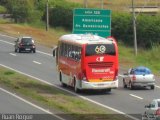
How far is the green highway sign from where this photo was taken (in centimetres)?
4484

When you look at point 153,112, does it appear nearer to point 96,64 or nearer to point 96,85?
point 96,85

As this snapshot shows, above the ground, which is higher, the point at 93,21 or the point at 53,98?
the point at 93,21

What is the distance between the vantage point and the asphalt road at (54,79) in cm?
3281

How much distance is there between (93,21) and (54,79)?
465cm

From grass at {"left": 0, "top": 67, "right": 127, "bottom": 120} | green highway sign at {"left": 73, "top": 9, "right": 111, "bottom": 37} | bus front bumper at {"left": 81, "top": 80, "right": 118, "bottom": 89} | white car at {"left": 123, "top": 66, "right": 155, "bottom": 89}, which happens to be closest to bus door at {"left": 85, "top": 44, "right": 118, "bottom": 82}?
bus front bumper at {"left": 81, "top": 80, "right": 118, "bottom": 89}

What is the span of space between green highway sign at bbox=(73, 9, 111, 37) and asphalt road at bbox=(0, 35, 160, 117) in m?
3.60

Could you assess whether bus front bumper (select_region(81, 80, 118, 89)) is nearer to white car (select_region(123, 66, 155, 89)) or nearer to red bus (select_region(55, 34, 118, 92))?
red bus (select_region(55, 34, 118, 92))

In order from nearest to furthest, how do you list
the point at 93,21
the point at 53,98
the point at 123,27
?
the point at 53,98, the point at 93,21, the point at 123,27

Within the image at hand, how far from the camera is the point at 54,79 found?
4594 cm

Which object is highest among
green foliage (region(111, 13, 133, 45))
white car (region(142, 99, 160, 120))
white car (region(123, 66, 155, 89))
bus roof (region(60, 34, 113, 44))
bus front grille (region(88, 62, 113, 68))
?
bus roof (region(60, 34, 113, 44))

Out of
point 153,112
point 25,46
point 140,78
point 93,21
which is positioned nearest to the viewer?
point 153,112

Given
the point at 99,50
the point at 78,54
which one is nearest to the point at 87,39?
the point at 78,54

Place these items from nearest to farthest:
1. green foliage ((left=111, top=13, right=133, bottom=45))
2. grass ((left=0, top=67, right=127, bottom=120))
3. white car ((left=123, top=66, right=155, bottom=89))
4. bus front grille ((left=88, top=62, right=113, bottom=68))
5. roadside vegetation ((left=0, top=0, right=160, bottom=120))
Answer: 1. grass ((left=0, top=67, right=127, bottom=120))
2. roadside vegetation ((left=0, top=0, right=160, bottom=120))
3. bus front grille ((left=88, top=62, right=113, bottom=68))
4. white car ((left=123, top=66, right=155, bottom=89))
5. green foliage ((left=111, top=13, right=133, bottom=45))

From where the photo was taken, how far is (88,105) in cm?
3219
